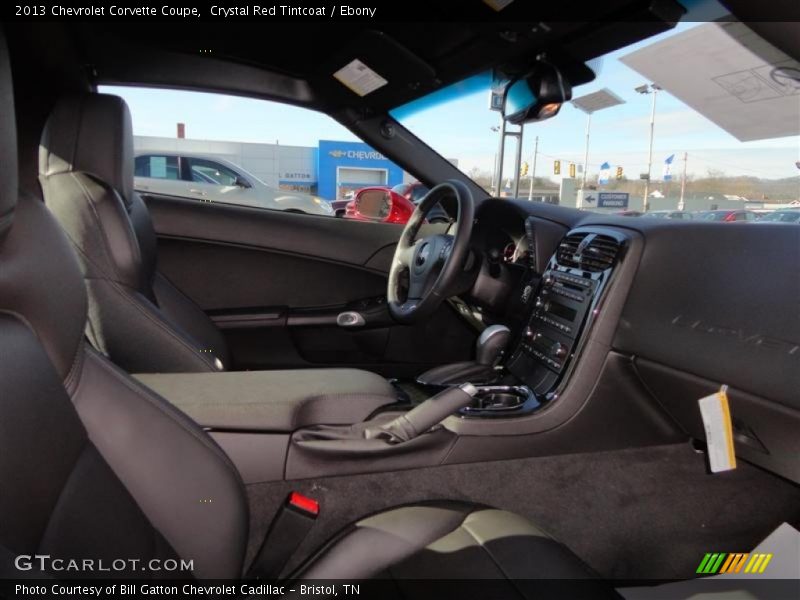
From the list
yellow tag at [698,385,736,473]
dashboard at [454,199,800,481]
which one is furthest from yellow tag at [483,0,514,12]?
yellow tag at [698,385,736,473]

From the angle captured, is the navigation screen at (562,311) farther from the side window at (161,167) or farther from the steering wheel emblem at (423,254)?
the side window at (161,167)

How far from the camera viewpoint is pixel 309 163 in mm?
3451

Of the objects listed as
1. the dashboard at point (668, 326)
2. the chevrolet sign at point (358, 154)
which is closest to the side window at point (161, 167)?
the chevrolet sign at point (358, 154)

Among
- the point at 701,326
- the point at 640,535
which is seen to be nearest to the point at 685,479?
the point at 640,535

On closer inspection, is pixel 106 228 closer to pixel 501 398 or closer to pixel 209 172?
pixel 501 398

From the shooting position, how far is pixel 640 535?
1.51 meters

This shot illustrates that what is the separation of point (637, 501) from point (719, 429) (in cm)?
37

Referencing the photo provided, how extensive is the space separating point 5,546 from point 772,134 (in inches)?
57.6

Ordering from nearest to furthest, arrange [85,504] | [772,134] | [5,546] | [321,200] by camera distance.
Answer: [5,546] → [85,504] → [772,134] → [321,200]

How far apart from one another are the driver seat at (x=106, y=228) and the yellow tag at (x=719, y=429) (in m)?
1.22

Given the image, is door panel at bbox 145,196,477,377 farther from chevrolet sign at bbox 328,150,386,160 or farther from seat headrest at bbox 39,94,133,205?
seat headrest at bbox 39,94,133,205

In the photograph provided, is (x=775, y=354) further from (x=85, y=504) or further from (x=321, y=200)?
(x=321, y=200)

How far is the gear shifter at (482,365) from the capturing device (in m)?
1.72

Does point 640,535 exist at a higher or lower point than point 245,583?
lower
